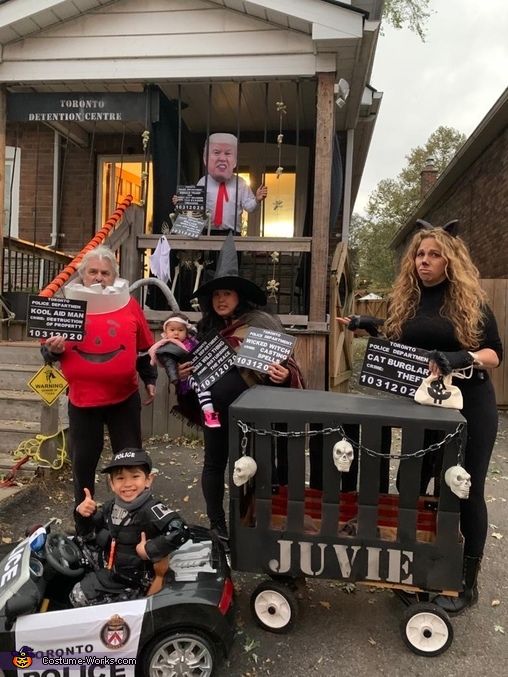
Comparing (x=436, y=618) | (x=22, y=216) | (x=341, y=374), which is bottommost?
(x=436, y=618)

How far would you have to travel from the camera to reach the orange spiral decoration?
15.1 feet

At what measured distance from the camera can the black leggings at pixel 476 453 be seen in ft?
8.52

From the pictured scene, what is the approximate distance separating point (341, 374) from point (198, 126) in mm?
4322

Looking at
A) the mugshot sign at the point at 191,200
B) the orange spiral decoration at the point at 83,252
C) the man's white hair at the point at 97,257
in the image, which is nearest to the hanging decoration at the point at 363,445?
the man's white hair at the point at 97,257

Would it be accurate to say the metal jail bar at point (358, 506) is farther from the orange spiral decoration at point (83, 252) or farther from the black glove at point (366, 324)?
the orange spiral decoration at point (83, 252)

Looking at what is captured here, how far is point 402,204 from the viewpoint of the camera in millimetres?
33719

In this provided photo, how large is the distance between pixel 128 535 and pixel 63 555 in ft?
0.98

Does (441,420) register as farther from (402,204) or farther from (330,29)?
(402,204)

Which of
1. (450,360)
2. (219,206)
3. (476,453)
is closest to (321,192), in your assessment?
(219,206)

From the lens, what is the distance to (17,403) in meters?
4.79

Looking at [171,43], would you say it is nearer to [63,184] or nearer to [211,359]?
[63,184]

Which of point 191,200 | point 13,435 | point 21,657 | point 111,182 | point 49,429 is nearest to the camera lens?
point 21,657

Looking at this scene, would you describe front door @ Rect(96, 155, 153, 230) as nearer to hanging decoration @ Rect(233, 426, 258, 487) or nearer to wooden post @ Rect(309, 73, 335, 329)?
wooden post @ Rect(309, 73, 335, 329)

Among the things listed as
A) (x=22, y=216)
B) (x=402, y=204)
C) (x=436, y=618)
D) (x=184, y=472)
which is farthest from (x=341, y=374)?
(x=402, y=204)
